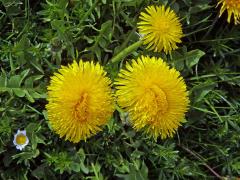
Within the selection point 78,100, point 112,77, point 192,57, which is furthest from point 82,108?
point 192,57

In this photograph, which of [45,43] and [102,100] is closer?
[102,100]

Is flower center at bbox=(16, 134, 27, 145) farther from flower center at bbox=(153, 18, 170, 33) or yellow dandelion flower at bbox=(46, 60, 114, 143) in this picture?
flower center at bbox=(153, 18, 170, 33)

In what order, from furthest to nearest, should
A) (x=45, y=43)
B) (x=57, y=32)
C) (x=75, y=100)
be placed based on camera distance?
1. (x=45, y=43)
2. (x=57, y=32)
3. (x=75, y=100)

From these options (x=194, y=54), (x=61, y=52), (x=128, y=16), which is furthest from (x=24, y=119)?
(x=194, y=54)

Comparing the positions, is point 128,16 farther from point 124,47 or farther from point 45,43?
point 45,43

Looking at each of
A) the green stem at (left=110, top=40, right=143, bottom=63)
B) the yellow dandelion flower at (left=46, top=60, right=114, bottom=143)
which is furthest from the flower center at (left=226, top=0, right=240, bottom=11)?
the yellow dandelion flower at (left=46, top=60, right=114, bottom=143)

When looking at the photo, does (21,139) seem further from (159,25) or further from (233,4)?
(233,4)

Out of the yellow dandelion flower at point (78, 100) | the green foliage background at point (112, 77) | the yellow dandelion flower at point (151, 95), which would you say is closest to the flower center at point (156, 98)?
the yellow dandelion flower at point (151, 95)
